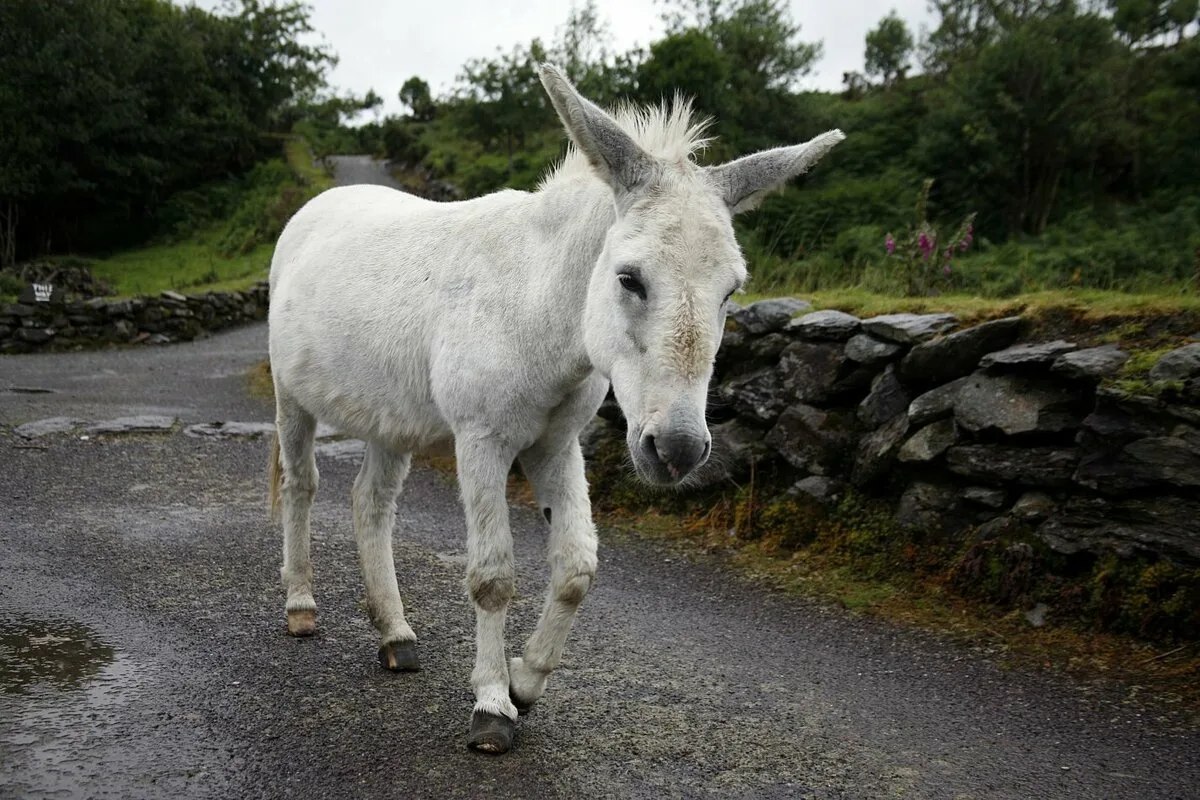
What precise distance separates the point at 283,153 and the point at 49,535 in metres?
36.1

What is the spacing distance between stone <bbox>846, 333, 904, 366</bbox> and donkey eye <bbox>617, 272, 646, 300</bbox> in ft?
12.6

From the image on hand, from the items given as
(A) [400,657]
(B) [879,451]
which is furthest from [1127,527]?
(A) [400,657]

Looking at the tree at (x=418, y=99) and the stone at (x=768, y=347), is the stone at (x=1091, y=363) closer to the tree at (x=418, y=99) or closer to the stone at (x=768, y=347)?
the stone at (x=768, y=347)

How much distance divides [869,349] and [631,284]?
12.8 feet

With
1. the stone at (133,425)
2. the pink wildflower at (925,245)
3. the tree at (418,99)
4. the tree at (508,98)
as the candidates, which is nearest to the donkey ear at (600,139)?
the pink wildflower at (925,245)

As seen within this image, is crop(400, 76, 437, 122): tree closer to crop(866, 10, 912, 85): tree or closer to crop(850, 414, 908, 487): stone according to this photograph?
crop(866, 10, 912, 85): tree

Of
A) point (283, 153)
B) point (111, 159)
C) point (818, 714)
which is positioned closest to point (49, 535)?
point (818, 714)

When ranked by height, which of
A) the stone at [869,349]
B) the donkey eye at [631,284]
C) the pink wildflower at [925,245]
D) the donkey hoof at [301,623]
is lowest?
the donkey hoof at [301,623]

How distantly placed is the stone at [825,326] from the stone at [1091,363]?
5.05ft

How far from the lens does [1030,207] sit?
2017 centimetres

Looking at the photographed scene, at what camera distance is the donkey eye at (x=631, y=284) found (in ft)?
8.48

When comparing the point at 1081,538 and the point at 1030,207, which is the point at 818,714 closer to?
the point at 1081,538

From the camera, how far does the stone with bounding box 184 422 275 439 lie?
9.52 m

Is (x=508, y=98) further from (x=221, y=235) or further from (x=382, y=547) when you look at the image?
(x=382, y=547)
